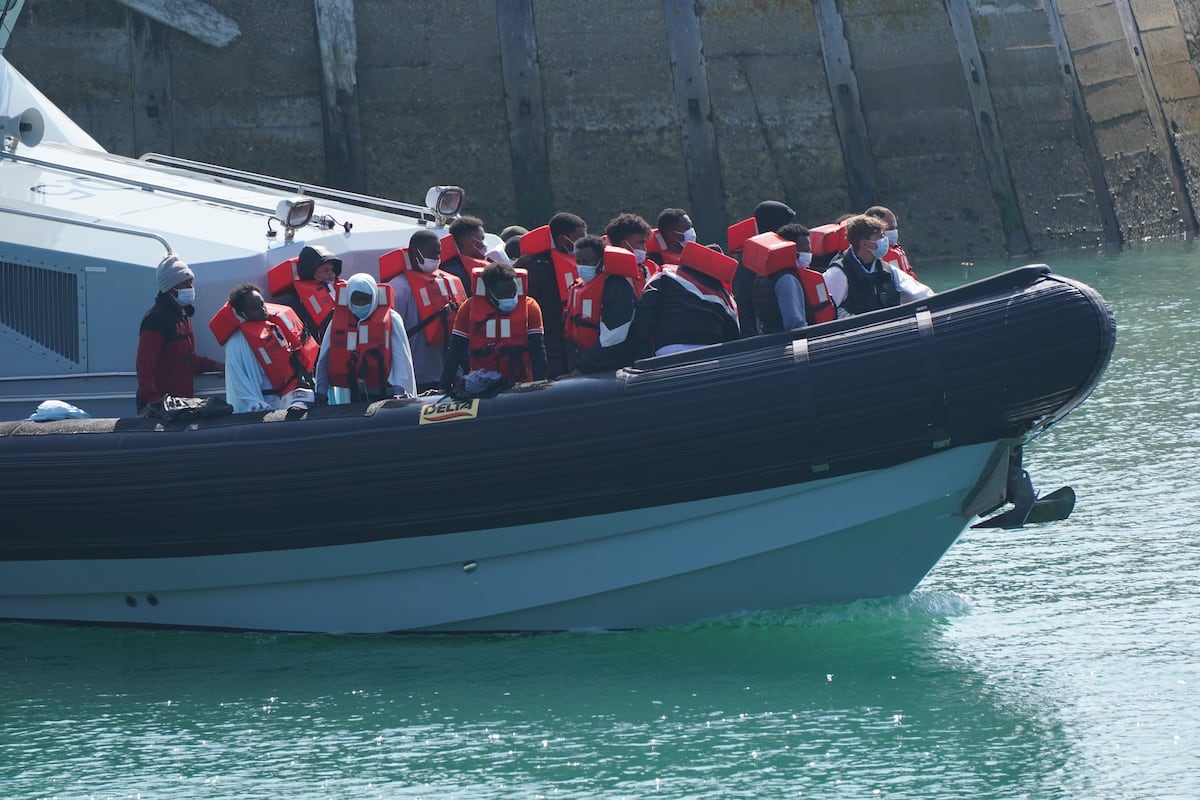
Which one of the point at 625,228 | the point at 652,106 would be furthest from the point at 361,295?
the point at 652,106

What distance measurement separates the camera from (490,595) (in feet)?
17.6

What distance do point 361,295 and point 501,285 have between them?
526mm

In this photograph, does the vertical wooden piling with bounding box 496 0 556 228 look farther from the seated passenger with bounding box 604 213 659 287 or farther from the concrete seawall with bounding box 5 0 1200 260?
the seated passenger with bounding box 604 213 659 287

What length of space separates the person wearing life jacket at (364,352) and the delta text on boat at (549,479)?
0.23 meters

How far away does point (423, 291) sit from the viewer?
5.98 m

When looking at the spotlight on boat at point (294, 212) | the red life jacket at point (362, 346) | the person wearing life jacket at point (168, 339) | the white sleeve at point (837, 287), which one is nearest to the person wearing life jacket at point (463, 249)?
the spotlight on boat at point (294, 212)

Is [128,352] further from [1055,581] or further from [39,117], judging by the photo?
[1055,581]

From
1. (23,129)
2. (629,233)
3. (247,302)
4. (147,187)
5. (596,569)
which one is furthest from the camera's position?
(23,129)

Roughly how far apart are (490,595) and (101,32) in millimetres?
10882

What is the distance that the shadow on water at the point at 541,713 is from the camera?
4355 millimetres

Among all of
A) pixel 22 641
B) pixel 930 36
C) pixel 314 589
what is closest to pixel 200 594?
pixel 314 589

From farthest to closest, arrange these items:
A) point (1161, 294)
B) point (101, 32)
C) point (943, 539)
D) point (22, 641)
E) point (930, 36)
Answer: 1. point (930, 36)
2. point (101, 32)
3. point (1161, 294)
4. point (22, 641)
5. point (943, 539)

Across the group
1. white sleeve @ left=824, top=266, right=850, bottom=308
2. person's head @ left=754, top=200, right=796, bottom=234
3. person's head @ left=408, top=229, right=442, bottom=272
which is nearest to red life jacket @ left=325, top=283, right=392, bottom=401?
person's head @ left=408, top=229, right=442, bottom=272

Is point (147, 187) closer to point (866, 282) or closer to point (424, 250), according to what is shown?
point (424, 250)
